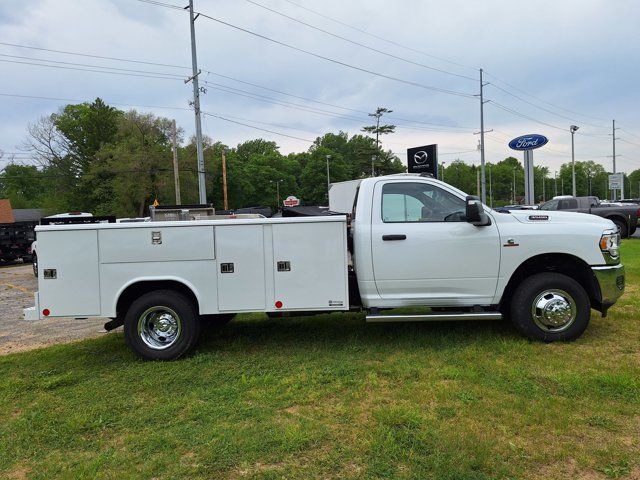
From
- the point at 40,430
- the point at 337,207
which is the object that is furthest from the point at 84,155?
the point at 40,430

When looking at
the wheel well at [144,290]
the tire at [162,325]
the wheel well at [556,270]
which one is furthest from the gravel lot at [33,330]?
the wheel well at [556,270]

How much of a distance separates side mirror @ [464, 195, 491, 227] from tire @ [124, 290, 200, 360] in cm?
336

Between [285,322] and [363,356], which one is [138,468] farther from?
[285,322]

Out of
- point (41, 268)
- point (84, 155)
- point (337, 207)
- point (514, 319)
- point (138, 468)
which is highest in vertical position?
point (84, 155)

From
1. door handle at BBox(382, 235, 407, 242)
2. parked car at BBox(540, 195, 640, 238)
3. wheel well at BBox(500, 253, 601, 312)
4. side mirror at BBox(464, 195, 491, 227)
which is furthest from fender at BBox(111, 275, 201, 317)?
parked car at BBox(540, 195, 640, 238)

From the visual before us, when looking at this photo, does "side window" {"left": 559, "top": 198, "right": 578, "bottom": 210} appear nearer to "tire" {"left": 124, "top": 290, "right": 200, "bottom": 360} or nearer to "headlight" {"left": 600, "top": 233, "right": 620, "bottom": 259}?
"headlight" {"left": 600, "top": 233, "right": 620, "bottom": 259}

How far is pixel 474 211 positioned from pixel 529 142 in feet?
95.6

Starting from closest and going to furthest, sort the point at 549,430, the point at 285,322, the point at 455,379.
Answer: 1. the point at 549,430
2. the point at 455,379
3. the point at 285,322

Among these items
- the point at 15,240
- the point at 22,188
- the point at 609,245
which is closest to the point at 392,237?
the point at 609,245

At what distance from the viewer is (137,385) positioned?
16.9ft

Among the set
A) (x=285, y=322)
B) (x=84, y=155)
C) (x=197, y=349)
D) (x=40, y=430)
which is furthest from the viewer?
(x=84, y=155)

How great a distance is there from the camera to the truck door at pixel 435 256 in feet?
19.1

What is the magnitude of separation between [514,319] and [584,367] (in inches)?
38.9

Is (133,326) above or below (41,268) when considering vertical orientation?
below
